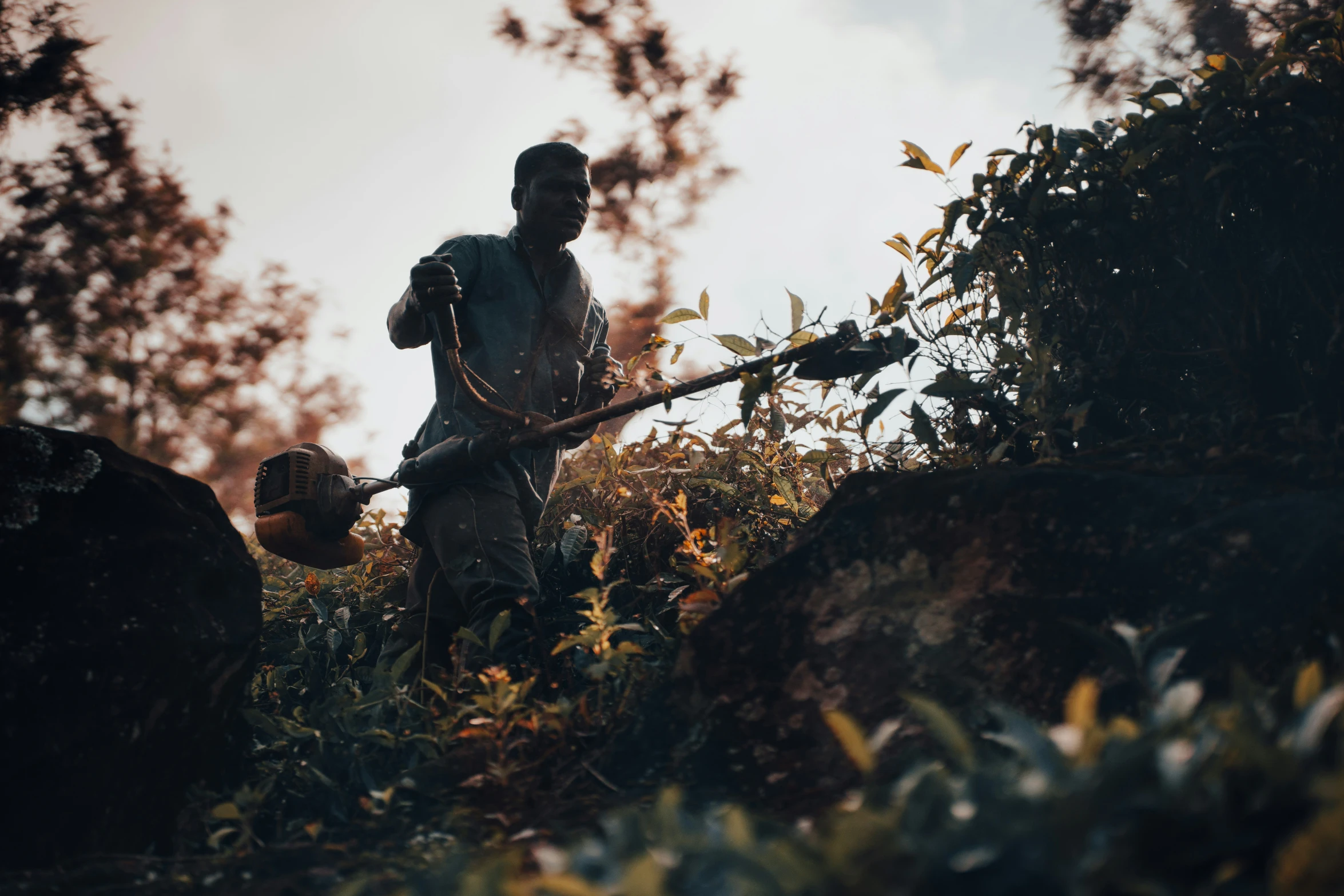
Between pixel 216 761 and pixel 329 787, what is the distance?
330 mm

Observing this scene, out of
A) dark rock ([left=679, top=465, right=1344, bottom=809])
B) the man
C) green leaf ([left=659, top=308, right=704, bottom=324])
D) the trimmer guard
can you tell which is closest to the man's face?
the man

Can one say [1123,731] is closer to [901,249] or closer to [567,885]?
[567,885]

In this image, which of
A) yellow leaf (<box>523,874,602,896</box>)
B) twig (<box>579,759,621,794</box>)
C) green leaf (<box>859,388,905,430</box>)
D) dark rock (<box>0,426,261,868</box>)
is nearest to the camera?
yellow leaf (<box>523,874,602,896</box>)

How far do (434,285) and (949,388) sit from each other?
1.74 meters

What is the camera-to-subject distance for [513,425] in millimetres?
3180

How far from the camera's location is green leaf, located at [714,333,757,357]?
2619 millimetres

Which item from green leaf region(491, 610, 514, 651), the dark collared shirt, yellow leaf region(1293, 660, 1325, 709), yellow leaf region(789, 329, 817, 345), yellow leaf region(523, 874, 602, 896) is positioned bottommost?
yellow leaf region(1293, 660, 1325, 709)

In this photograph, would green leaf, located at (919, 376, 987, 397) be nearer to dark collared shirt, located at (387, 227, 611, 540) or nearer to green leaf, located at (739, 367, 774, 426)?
green leaf, located at (739, 367, 774, 426)

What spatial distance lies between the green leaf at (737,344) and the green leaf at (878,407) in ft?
1.36

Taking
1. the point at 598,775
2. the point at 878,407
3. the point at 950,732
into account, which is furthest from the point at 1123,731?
the point at 878,407

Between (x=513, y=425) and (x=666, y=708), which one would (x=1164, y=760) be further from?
(x=513, y=425)

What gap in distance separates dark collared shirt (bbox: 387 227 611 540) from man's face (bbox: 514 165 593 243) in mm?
151

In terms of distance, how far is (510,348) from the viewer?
3414mm

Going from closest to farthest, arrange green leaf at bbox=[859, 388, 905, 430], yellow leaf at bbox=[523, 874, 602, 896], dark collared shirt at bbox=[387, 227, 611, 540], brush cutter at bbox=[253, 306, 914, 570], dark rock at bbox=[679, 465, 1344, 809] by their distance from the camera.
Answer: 1. yellow leaf at bbox=[523, 874, 602, 896]
2. dark rock at bbox=[679, 465, 1344, 809]
3. green leaf at bbox=[859, 388, 905, 430]
4. brush cutter at bbox=[253, 306, 914, 570]
5. dark collared shirt at bbox=[387, 227, 611, 540]
